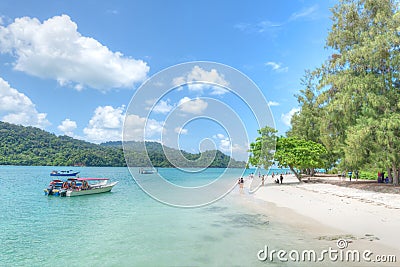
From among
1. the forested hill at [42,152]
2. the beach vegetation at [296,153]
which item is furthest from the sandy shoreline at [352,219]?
the forested hill at [42,152]

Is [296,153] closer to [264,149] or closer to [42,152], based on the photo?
[264,149]

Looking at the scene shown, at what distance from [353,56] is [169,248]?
25.1m

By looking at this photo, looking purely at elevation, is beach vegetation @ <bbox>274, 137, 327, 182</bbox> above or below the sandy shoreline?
above

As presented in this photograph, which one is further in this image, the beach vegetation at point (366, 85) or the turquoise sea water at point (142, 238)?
the beach vegetation at point (366, 85)

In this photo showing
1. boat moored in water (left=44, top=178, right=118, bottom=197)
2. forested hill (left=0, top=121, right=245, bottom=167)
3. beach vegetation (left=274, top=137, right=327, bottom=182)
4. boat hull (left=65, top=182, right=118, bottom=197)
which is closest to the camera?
boat hull (left=65, top=182, right=118, bottom=197)

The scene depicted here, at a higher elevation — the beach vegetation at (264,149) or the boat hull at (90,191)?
the beach vegetation at (264,149)

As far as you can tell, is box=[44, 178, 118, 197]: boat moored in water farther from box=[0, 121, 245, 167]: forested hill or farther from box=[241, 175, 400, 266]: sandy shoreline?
box=[0, 121, 245, 167]: forested hill

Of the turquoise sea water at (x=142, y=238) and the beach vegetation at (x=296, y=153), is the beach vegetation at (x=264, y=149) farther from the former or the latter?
the turquoise sea water at (x=142, y=238)

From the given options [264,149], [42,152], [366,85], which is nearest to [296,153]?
[264,149]

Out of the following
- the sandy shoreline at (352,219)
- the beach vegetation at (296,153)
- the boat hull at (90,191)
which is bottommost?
the boat hull at (90,191)

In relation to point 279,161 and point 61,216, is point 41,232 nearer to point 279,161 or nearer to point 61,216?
point 61,216

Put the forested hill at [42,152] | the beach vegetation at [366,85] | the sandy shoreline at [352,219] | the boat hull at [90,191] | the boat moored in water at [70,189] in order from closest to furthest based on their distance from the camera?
the sandy shoreline at [352,219]
the beach vegetation at [366,85]
the boat hull at [90,191]
the boat moored in water at [70,189]
the forested hill at [42,152]

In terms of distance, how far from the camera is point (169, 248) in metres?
12.0

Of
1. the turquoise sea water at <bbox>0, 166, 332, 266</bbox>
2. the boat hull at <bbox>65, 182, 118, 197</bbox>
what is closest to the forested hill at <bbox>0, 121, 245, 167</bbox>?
the boat hull at <bbox>65, 182, 118, 197</bbox>
